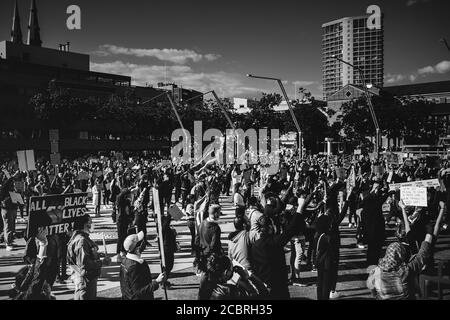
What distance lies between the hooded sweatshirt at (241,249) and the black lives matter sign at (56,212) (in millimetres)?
2571

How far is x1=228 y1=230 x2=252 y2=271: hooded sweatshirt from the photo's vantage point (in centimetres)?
628

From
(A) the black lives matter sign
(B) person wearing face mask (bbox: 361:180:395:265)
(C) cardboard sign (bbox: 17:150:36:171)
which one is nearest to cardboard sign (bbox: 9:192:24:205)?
(C) cardboard sign (bbox: 17:150:36:171)

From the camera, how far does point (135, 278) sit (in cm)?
517

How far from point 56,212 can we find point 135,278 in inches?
88.1

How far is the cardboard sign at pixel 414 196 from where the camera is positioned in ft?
23.3

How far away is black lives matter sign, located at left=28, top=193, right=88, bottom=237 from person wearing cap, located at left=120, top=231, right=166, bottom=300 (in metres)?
1.85

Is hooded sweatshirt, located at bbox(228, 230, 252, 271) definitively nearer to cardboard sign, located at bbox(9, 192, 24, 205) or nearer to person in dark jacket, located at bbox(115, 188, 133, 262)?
person in dark jacket, located at bbox(115, 188, 133, 262)

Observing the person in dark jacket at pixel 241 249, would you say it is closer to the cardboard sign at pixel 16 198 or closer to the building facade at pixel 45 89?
the cardboard sign at pixel 16 198

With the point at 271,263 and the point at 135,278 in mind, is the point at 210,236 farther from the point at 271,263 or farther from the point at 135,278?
the point at 135,278

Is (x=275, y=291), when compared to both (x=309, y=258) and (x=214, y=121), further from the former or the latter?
(x=214, y=121)
